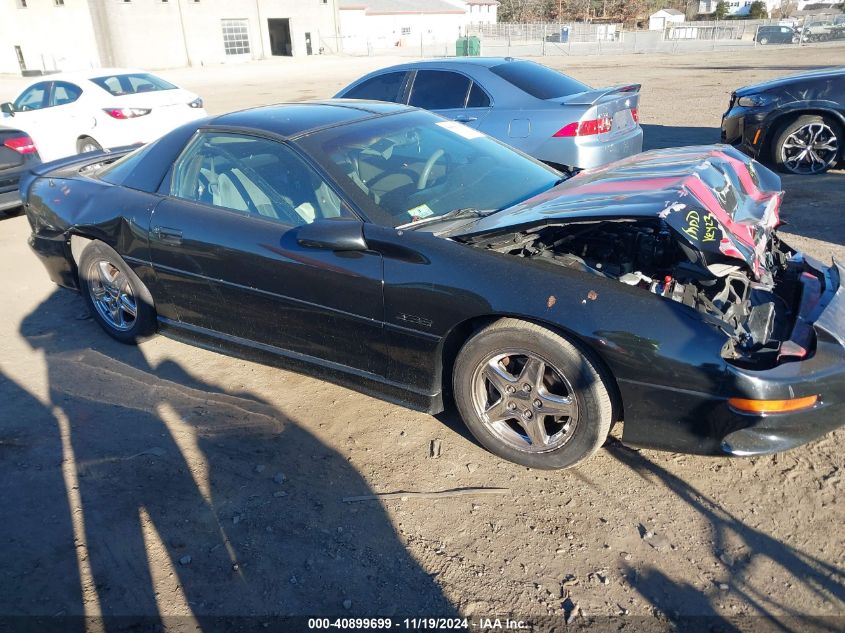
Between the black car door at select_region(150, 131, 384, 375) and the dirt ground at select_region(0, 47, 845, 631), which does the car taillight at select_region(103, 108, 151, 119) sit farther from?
the dirt ground at select_region(0, 47, 845, 631)

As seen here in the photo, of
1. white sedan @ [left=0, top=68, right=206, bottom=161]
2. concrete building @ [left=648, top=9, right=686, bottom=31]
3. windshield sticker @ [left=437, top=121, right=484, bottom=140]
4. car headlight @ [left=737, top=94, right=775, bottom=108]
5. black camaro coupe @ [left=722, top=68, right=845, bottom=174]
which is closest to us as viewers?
windshield sticker @ [left=437, top=121, right=484, bottom=140]

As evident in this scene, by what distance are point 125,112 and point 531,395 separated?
8515mm

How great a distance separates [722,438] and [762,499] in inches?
16.4

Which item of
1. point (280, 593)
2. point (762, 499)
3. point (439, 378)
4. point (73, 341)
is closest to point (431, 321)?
point (439, 378)

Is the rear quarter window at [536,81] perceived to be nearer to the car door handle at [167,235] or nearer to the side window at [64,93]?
the car door handle at [167,235]

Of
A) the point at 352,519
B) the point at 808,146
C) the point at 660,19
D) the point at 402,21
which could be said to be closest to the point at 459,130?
the point at 352,519

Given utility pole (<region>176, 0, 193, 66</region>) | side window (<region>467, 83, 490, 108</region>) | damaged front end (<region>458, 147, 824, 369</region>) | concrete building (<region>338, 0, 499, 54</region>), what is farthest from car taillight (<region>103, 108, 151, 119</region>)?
concrete building (<region>338, 0, 499, 54</region>)

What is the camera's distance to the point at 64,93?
9398 millimetres

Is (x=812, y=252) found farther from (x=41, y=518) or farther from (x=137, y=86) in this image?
(x=137, y=86)

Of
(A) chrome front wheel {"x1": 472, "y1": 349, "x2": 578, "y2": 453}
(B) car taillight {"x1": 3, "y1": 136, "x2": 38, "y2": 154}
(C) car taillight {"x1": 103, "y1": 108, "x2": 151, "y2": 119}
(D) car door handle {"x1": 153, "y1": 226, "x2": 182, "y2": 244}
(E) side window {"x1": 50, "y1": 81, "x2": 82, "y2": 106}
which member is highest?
(E) side window {"x1": 50, "y1": 81, "x2": 82, "y2": 106}

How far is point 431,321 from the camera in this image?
298 cm

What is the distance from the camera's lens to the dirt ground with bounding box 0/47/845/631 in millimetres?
2355

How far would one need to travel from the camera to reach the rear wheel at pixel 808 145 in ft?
24.6

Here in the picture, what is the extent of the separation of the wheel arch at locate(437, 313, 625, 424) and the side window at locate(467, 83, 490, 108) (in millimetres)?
4418
